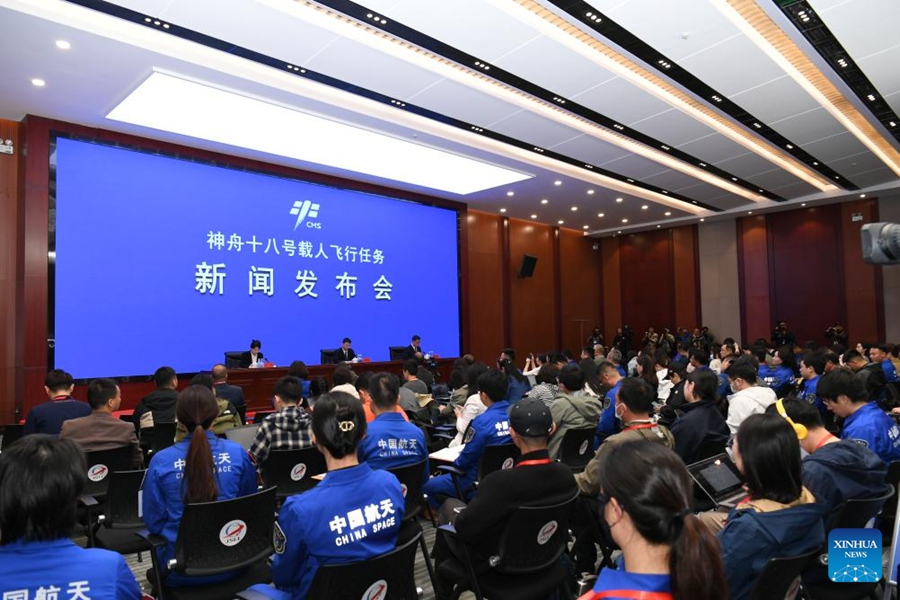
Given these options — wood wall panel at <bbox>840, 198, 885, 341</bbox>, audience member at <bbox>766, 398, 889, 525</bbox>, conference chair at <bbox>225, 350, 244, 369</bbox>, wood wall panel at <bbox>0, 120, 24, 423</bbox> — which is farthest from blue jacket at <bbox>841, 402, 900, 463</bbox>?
wood wall panel at <bbox>840, 198, 885, 341</bbox>

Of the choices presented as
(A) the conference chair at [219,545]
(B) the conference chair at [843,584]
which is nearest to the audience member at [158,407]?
(A) the conference chair at [219,545]

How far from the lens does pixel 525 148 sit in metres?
9.53

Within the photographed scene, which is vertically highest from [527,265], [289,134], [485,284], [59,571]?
[289,134]

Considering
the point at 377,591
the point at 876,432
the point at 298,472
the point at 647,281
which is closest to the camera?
the point at 377,591

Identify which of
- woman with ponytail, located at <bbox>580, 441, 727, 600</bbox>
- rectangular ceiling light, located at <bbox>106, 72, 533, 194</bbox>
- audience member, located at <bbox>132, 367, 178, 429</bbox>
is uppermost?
rectangular ceiling light, located at <bbox>106, 72, 533, 194</bbox>

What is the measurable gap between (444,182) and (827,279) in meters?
9.83

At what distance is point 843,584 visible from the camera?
2320mm

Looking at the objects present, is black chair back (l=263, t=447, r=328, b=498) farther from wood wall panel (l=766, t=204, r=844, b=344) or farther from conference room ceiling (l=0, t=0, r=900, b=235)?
wood wall panel (l=766, t=204, r=844, b=344)

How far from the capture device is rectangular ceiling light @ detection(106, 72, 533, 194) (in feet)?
24.3

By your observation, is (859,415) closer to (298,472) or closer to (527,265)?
(298,472)

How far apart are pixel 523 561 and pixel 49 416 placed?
368 cm

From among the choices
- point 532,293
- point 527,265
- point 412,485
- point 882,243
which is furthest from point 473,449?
point 532,293

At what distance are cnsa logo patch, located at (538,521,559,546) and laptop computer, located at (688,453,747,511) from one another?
57cm

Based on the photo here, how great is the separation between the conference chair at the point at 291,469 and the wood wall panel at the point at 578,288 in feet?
43.9
